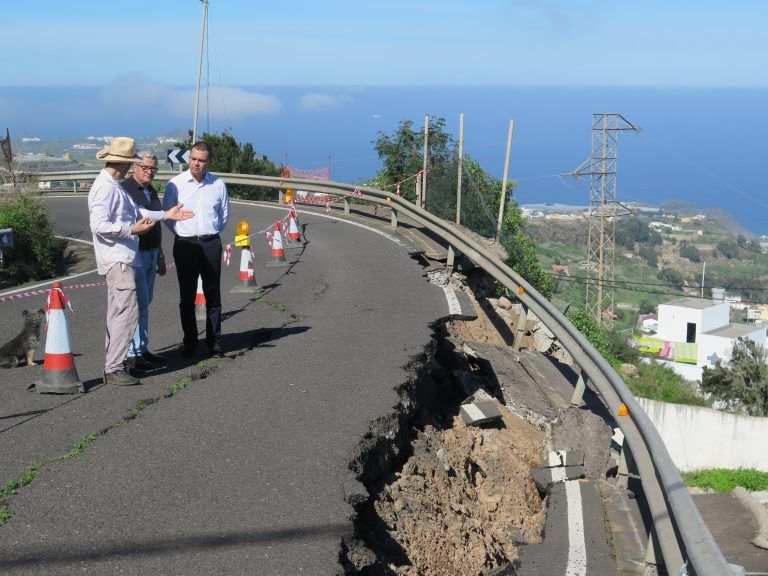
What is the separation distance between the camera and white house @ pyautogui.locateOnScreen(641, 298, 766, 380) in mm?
66062

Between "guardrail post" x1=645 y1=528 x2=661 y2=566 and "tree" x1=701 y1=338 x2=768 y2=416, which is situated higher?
"guardrail post" x1=645 y1=528 x2=661 y2=566

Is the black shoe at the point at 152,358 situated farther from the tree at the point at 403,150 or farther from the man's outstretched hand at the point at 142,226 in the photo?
the tree at the point at 403,150

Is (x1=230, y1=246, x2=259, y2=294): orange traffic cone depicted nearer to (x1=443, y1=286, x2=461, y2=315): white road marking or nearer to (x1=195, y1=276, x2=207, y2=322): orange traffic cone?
(x1=195, y1=276, x2=207, y2=322): orange traffic cone

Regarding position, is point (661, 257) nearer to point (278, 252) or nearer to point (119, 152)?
point (278, 252)

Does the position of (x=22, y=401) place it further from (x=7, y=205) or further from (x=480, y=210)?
(x=480, y=210)

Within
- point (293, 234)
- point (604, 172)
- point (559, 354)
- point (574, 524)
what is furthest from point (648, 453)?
point (604, 172)

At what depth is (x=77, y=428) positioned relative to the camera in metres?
7.35

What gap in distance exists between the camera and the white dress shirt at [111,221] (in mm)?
8203

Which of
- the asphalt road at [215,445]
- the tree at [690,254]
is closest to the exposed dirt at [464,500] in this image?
the asphalt road at [215,445]

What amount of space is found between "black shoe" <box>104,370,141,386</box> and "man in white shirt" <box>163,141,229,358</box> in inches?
42.6

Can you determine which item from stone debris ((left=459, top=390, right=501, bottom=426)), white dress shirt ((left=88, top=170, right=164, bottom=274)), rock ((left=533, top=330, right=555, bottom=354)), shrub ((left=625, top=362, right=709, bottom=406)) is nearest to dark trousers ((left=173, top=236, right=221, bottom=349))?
white dress shirt ((left=88, top=170, right=164, bottom=274))

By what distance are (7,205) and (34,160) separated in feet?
29.0

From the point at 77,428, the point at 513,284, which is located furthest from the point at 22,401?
the point at 513,284

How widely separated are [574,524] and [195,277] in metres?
4.35
